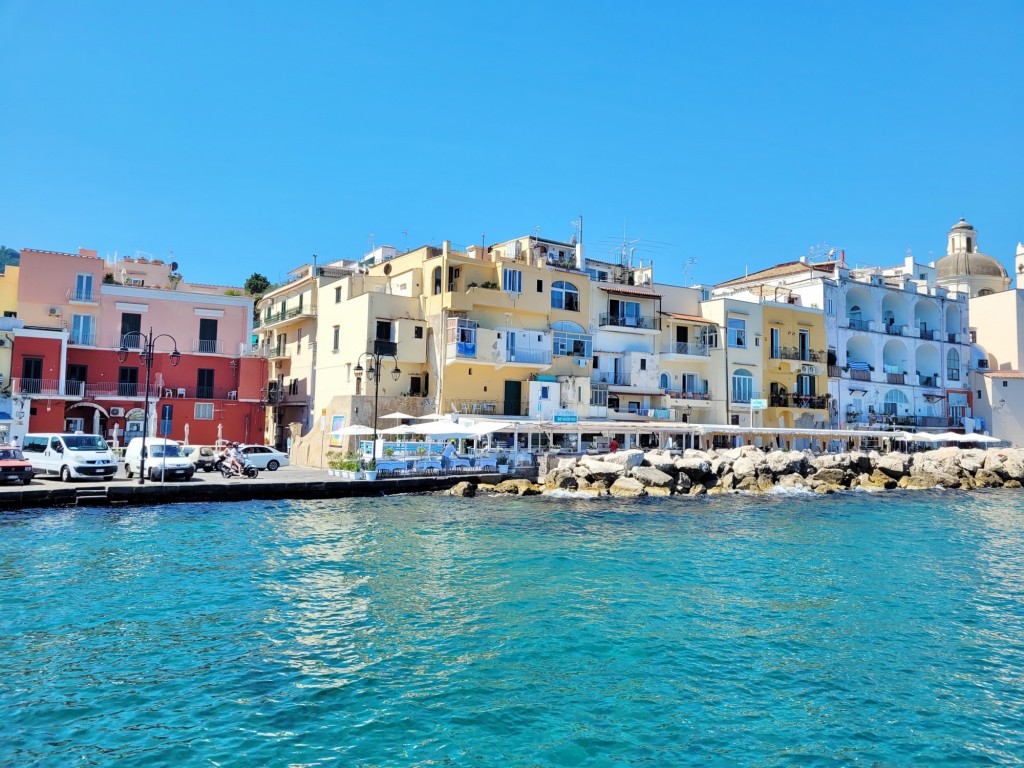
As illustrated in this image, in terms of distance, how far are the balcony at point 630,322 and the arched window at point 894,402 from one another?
22.1 meters

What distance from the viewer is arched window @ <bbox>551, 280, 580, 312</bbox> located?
43.7 metres

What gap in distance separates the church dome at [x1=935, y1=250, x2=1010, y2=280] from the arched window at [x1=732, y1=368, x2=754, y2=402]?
121 ft

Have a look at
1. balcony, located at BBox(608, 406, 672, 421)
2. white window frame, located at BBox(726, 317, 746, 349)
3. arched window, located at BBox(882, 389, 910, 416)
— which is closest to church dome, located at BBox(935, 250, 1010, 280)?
arched window, located at BBox(882, 389, 910, 416)

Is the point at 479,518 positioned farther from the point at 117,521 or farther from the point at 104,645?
the point at 104,645

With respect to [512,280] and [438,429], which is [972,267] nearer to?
[512,280]

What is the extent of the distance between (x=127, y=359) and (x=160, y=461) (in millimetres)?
16720

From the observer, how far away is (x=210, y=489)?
27.2m

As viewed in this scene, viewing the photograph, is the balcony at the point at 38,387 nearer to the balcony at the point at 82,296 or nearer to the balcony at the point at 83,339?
the balcony at the point at 83,339

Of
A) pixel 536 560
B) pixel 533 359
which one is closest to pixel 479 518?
pixel 536 560

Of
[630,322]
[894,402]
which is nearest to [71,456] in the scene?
[630,322]

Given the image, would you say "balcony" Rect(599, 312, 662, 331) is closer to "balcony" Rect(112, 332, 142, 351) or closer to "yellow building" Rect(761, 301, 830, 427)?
"yellow building" Rect(761, 301, 830, 427)

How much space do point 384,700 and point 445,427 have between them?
23944 mm

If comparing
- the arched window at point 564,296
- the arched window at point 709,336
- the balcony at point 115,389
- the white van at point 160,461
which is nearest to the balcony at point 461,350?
the arched window at point 564,296

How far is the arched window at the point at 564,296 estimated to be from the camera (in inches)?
1720
